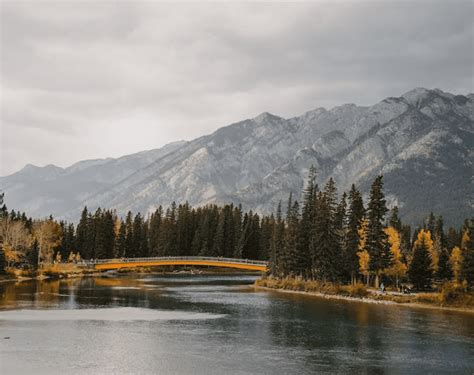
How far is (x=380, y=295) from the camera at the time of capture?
95.6 meters

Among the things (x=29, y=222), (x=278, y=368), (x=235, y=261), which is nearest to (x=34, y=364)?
(x=278, y=368)

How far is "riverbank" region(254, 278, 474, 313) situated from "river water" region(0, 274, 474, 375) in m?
5.62

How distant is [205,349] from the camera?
156 feet

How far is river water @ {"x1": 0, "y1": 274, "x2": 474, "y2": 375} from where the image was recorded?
138 feet

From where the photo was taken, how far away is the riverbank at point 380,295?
86.4 metres

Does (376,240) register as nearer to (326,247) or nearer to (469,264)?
(326,247)

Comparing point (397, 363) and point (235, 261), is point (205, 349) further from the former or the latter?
point (235, 261)

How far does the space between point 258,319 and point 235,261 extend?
327 feet

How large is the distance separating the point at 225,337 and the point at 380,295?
49.1m

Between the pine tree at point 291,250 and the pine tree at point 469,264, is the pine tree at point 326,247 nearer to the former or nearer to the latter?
the pine tree at point 291,250

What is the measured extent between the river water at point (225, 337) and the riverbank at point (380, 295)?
5.62 metres

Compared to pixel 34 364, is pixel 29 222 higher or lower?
higher

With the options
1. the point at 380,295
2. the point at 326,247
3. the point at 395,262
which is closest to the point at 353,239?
the point at 326,247

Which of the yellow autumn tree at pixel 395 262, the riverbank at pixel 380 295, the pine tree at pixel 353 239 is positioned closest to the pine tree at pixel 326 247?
the pine tree at pixel 353 239
